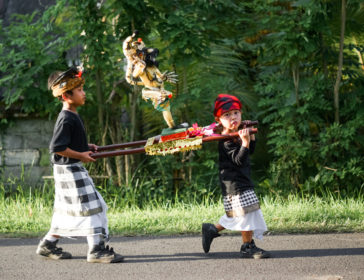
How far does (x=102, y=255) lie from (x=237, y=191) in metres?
1.22

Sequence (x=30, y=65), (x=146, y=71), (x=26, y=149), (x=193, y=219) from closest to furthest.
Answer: (x=146, y=71)
(x=193, y=219)
(x=30, y=65)
(x=26, y=149)

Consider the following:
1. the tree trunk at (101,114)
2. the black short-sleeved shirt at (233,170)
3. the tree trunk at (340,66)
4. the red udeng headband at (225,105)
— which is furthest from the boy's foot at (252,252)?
the tree trunk at (101,114)

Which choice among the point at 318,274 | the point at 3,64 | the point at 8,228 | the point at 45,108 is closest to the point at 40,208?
the point at 8,228

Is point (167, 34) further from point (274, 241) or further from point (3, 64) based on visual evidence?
point (274, 241)

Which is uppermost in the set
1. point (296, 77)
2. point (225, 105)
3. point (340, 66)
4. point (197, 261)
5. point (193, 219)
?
point (340, 66)

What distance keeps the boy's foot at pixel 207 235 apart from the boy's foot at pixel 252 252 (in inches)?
10.7

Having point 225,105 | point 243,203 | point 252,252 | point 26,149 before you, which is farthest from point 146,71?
point 26,149

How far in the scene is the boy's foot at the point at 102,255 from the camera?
427 cm

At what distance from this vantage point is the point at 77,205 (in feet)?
14.1

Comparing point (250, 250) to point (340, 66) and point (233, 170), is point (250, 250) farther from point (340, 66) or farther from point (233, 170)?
point (340, 66)

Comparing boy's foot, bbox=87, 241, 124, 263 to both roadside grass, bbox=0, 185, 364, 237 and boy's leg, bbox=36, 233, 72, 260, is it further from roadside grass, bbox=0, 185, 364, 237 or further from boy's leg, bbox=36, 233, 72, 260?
roadside grass, bbox=0, 185, 364, 237

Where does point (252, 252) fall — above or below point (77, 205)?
below

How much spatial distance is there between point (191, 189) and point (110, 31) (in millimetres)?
2529

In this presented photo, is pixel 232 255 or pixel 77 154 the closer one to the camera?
pixel 77 154
